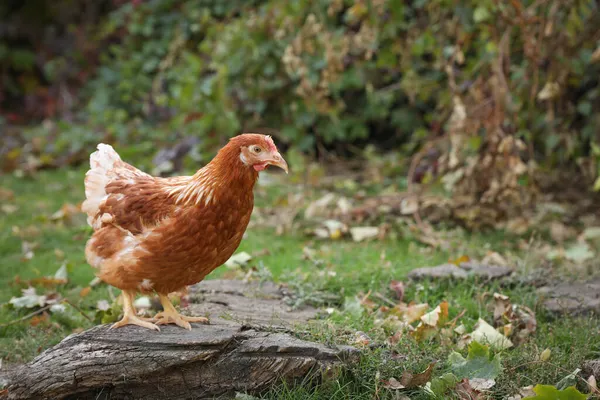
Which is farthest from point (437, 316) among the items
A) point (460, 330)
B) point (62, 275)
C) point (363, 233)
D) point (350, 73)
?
point (350, 73)

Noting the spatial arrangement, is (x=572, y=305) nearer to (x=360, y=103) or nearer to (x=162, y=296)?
(x=162, y=296)

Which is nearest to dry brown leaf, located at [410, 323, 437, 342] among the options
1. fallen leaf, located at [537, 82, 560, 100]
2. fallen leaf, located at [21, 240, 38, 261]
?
fallen leaf, located at [537, 82, 560, 100]

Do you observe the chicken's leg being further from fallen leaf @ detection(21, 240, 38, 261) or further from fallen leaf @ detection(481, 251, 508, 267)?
fallen leaf @ detection(481, 251, 508, 267)

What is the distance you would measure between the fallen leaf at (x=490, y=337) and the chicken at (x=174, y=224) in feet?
4.08

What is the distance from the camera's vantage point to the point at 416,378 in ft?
9.48

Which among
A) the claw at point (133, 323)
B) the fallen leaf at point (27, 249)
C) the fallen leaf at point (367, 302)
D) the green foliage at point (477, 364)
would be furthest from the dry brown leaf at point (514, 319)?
the fallen leaf at point (27, 249)

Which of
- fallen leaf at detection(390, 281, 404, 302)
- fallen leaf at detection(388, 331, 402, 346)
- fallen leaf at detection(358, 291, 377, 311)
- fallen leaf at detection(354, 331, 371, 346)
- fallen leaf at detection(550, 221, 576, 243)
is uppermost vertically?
fallen leaf at detection(354, 331, 371, 346)

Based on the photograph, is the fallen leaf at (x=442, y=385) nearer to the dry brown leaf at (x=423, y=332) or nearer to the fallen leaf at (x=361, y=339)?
the fallen leaf at (x=361, y=339)

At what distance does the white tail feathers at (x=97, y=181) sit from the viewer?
3.16 m

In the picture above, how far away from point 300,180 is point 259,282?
2.74 m

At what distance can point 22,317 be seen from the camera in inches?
147

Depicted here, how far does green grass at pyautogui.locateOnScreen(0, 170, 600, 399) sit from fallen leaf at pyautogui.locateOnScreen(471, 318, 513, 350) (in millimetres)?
48

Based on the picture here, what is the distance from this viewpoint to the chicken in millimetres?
2902

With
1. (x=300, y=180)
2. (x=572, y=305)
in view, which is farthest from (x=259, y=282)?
(x=300, y=180)
